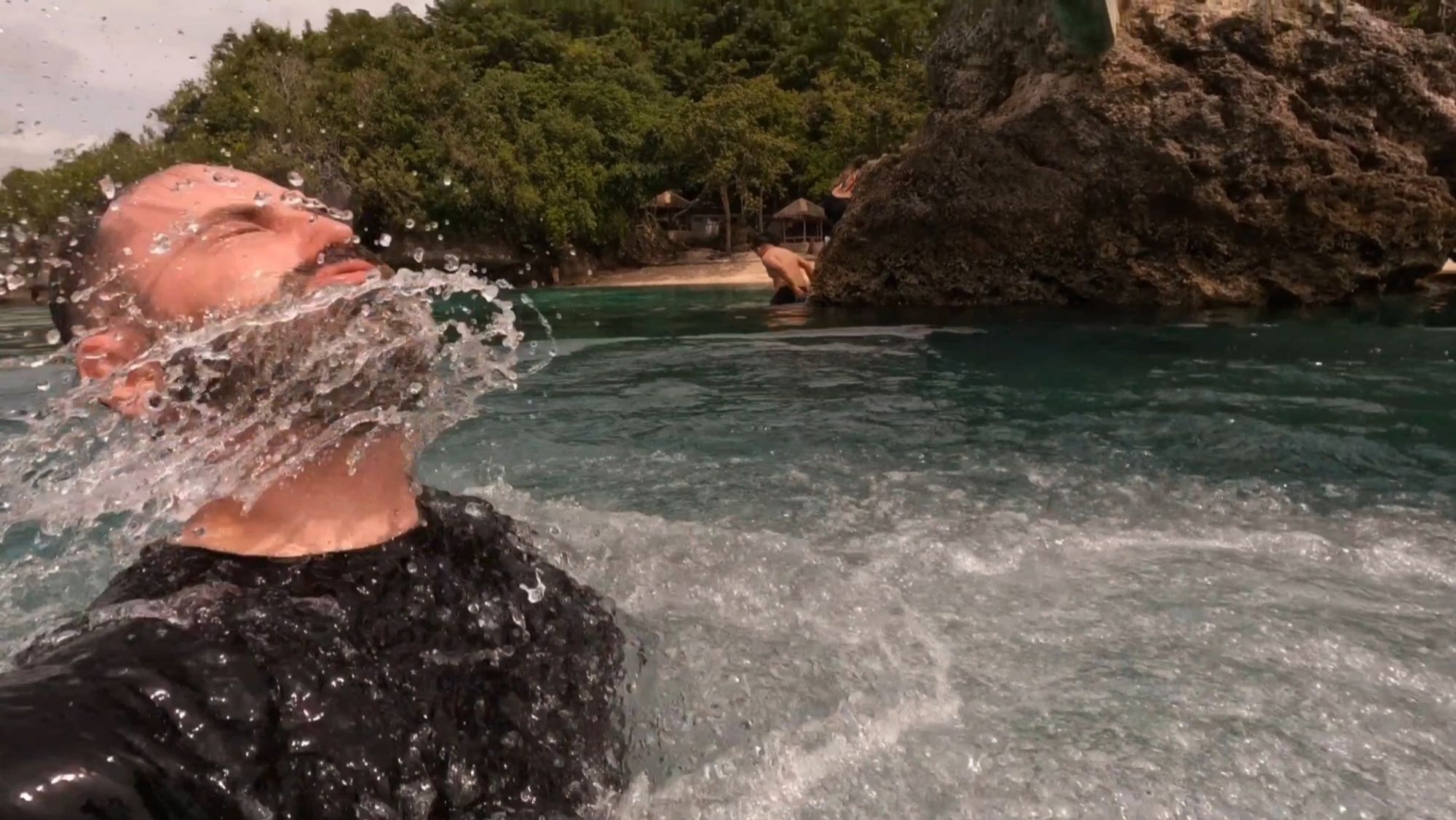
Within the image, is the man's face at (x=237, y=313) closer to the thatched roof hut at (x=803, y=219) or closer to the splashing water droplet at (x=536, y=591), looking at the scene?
the splashing water droplet at (x=536, y=591)

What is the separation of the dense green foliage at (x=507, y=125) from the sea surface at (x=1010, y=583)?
72.6ft

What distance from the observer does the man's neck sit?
1.41 metres

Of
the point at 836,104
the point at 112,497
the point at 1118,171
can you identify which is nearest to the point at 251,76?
the point at 836,104

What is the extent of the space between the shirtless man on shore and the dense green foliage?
14.3 meters

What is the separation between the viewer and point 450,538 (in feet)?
5.17

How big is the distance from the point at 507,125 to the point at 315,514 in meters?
30.5

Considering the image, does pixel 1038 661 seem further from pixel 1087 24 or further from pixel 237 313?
pixel 1087 24

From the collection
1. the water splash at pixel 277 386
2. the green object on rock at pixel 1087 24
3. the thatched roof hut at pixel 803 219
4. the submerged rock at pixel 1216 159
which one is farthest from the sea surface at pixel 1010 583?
the thatched roof hut at pixel 803 219

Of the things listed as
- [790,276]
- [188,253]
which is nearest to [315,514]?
[188,253]

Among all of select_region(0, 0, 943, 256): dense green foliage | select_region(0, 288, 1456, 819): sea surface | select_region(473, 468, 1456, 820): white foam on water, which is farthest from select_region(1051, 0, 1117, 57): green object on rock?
select_region(0, 0, 943, 256): dense green foliage

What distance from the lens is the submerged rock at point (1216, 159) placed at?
10227 millimetres

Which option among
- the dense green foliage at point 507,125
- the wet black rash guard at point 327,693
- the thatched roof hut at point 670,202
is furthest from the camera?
the thatched roof hut at point 670,202

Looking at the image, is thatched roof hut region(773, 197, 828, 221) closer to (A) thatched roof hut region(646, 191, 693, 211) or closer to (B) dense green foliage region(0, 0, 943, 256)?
(B) dense green foliage region(0, 0, 943, 256)

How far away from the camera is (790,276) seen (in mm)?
14047
